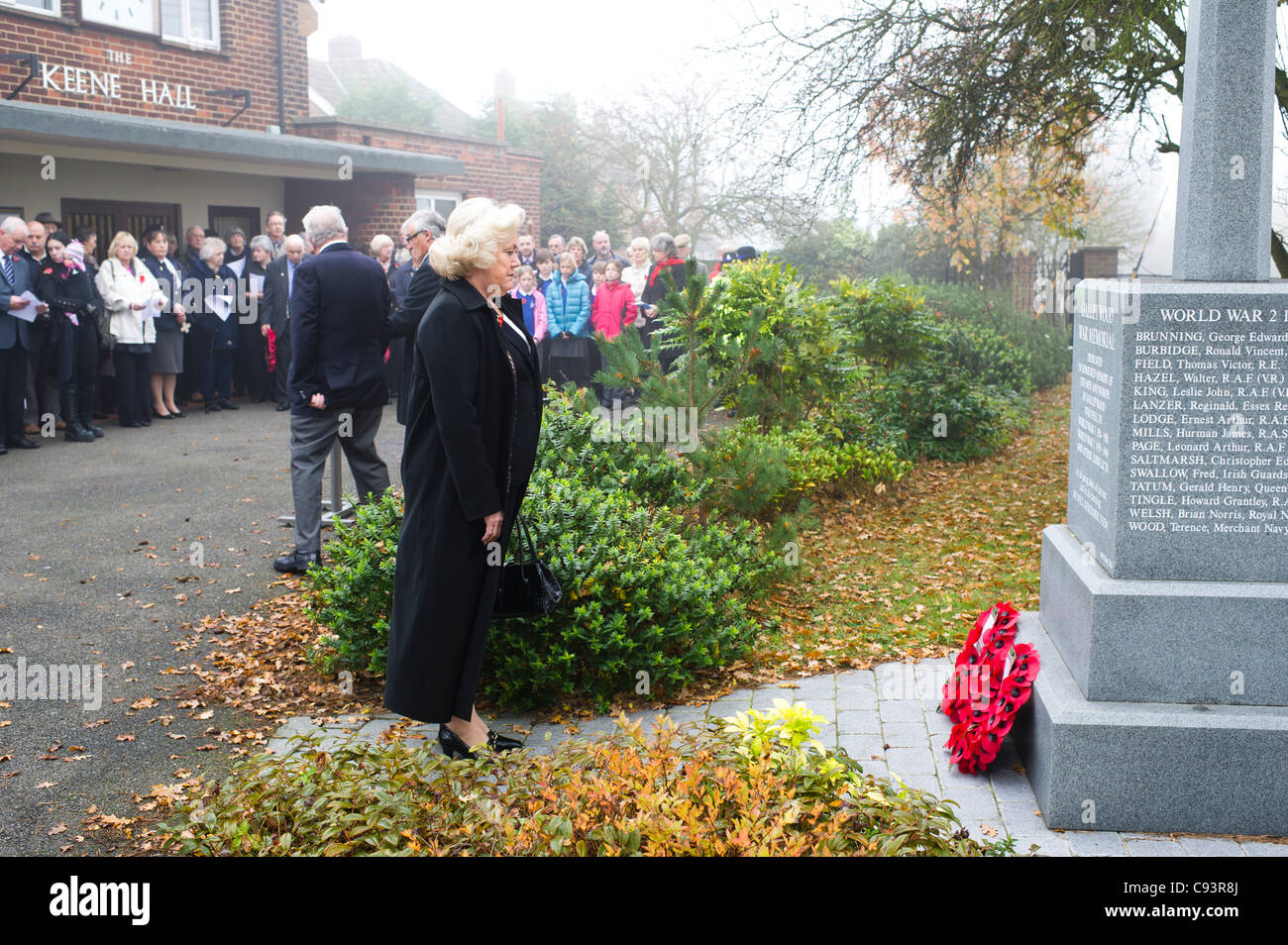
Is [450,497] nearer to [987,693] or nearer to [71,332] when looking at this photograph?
[987,693]

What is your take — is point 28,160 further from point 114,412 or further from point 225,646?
point 225,646

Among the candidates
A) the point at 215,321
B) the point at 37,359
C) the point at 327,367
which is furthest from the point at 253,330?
the point at 327,367

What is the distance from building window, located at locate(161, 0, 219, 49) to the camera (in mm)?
17391

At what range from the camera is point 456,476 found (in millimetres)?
4605

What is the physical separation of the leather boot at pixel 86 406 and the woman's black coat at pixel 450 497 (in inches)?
378

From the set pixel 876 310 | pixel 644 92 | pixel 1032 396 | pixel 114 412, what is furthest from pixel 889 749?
pixel 644 92

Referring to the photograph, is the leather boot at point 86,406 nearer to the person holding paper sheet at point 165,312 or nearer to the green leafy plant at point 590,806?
the person holding paper sheet at point 165,312

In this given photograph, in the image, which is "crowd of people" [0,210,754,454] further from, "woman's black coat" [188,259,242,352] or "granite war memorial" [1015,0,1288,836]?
"granite war memorial" [1015,0,1288,836]

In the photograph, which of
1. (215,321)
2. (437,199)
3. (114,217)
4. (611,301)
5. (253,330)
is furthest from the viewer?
(437,199)

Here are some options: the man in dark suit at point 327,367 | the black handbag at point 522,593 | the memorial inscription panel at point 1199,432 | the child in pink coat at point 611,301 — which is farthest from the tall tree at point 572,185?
the memorial inscription panel at point 1199,432

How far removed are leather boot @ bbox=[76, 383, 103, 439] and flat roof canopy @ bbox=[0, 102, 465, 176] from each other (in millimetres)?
2924

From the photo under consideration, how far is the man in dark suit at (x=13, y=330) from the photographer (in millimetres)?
11727

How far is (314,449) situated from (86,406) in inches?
251

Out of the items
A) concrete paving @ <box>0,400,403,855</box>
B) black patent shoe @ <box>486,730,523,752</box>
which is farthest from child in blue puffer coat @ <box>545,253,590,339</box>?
black patent shoe @ <box>486,730,523,752</box>
